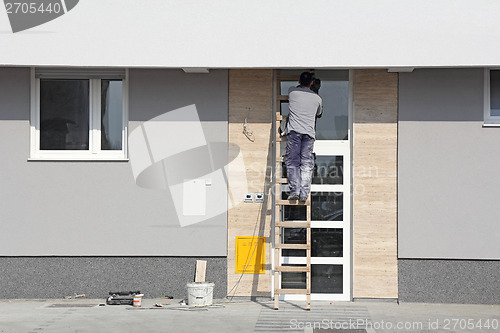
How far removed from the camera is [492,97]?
36.0ft

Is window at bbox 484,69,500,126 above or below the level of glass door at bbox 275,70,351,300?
above

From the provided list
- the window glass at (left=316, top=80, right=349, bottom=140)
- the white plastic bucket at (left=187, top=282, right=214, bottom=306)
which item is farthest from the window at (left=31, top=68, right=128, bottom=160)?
the window glass at (left=316, top=80, right=349, bottom=140)

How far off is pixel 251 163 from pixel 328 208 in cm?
129

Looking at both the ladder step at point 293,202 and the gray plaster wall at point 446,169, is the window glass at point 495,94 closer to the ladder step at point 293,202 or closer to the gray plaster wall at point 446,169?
the gray plaster wall at point 446,169

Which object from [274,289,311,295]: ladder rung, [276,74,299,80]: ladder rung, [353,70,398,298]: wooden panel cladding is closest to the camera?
[274,289,311,295]: ladder rung

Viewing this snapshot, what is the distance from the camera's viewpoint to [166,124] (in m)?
11.1

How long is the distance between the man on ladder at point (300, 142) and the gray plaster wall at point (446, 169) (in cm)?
134

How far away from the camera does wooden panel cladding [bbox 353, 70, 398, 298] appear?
10891 millimetres

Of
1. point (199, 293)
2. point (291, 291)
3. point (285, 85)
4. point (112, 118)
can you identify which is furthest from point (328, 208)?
point (112, 118)

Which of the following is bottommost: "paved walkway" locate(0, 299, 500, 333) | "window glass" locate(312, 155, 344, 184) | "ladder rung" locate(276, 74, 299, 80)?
"paved walkway" locate(0, 299, 500, 333)

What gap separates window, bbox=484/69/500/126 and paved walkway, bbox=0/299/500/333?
263cm

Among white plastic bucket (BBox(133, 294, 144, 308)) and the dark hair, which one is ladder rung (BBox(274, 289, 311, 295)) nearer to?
white plastic bucket (BBox(133, 294, 144, 308))
